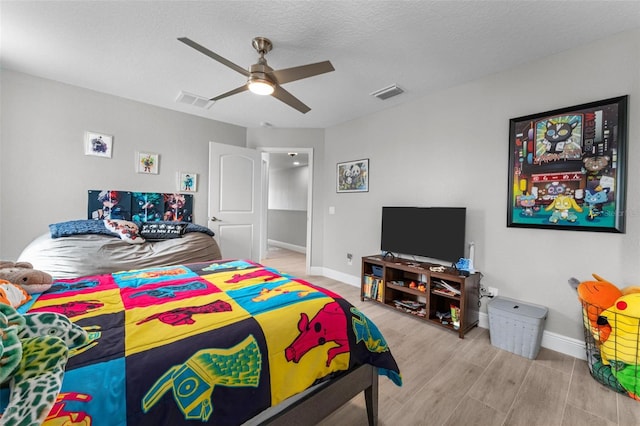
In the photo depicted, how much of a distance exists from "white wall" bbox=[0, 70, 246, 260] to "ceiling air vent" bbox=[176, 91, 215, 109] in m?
0.48

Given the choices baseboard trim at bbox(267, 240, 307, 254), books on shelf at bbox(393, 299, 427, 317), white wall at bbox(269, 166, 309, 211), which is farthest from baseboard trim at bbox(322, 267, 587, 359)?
white wall at bbox(269, 166, 309, 211)

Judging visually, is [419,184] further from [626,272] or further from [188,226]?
[188,226]

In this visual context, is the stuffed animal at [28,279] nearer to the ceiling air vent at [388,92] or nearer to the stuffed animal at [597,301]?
the ceiling air vent at [388,92]

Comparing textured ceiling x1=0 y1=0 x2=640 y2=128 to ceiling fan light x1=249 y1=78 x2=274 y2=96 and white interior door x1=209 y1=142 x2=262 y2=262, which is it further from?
white interior door x1=209 y1=142 x2=262 y2=262

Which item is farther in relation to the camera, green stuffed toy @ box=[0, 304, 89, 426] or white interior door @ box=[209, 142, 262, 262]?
white interior door @ box=[209, 142, 262, 262]

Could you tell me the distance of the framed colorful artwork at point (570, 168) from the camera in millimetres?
1883

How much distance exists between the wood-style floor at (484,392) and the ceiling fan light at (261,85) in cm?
217

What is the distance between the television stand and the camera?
2.38 meters

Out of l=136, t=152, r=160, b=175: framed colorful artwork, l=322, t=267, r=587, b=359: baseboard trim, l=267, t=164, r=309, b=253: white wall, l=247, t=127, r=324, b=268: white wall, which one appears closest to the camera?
l=322, t=267, r=587, b=359: baseboard trim

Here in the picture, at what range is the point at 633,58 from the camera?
1.85 m

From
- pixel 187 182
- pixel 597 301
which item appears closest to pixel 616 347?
pixel 597 301

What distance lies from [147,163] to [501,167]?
407 cm

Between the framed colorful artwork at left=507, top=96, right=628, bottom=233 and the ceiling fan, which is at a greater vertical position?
the ceiling fan

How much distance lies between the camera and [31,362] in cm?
66
